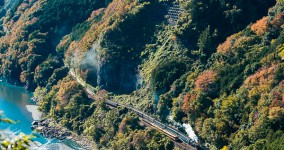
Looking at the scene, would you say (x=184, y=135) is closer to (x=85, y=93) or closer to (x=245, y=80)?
(x=245, y=80)

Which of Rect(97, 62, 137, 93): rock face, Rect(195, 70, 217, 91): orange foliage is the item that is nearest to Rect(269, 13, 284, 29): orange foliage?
Rect(195, 70, 217, 91): orange foliage

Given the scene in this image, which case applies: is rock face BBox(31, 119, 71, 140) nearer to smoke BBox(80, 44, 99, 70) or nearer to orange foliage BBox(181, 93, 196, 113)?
smoke BBox(80, 44, 99, 70)

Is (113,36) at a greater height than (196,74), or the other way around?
(113,36)

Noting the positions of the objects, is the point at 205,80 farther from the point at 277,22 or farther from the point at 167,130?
the point at 277,22

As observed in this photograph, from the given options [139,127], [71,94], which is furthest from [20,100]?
[139,127]

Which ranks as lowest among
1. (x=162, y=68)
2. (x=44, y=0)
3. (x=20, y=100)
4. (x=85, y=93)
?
(x=162, y=68)

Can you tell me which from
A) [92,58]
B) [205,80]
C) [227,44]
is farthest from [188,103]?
[92,58]
